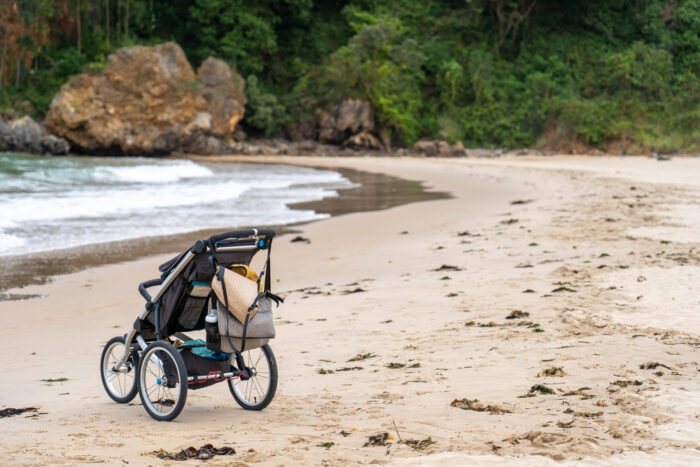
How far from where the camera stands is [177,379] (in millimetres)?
3773

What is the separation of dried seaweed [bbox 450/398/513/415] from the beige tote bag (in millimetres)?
1084

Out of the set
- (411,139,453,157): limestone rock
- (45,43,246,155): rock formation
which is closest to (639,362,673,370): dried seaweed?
(411,139,453,157): limestone rock

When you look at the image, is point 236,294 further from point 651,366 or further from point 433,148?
point 433,148

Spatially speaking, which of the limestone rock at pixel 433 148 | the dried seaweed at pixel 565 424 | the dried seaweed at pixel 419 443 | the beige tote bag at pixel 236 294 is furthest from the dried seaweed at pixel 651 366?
the limestone rock at pixel 433 148

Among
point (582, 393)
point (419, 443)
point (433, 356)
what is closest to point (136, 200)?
point (433, 356)

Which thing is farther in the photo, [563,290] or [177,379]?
[563,290]

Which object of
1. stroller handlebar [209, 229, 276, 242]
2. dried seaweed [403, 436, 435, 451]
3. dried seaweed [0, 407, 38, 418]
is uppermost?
stroller handlebar [209, 229, 276, 242]

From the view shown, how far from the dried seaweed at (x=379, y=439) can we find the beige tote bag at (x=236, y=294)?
34.6 inches

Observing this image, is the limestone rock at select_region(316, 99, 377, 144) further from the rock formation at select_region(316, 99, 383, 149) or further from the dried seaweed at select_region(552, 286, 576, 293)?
the dried seaweed at select_region(552, 286, 576, 293)

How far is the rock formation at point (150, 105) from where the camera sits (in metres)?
35.9

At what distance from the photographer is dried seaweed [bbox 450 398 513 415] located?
3.51 m

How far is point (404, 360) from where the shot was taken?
15.3 ft

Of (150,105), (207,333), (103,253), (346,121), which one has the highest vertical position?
(150,105)

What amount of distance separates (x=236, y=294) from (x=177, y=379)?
1.81ft
